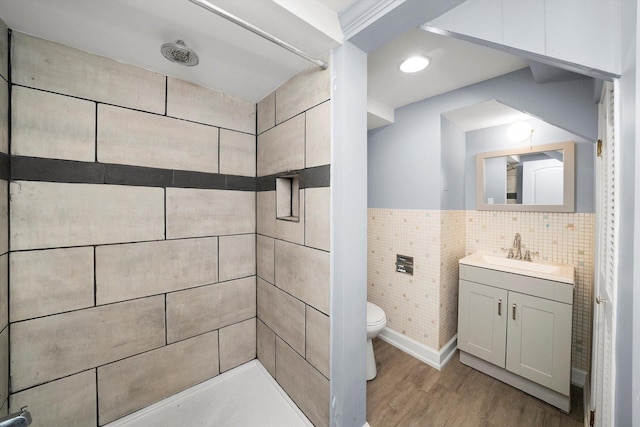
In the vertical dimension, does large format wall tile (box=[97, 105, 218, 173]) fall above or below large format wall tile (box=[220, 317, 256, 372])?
above

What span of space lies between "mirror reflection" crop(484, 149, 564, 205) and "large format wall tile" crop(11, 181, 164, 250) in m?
2.80

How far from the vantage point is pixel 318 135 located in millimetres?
1248

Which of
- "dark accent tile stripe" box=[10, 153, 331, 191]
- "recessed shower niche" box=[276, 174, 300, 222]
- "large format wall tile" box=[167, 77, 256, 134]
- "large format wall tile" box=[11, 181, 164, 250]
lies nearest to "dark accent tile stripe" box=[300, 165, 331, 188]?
"dark accent tile stripe" box=[10, 153, 331, 191]

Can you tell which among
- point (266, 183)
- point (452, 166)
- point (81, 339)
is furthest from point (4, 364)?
point (452, 166)

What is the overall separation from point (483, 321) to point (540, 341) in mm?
340

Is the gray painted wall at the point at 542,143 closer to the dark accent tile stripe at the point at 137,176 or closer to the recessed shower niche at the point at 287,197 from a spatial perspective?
the recessed shower niche at the point at 287,197

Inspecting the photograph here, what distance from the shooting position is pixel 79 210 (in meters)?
1.19

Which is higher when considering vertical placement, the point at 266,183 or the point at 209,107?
the point at 209,107

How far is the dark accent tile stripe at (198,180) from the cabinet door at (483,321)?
214 centimetres

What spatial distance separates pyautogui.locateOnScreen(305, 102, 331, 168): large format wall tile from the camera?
1193 millimetres

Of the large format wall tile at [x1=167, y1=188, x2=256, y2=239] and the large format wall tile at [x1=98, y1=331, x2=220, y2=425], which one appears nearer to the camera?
the large format wall tile at [x1=98, y1=331, x2=220, y2=425]

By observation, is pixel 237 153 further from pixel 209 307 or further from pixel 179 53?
pixel 209 307

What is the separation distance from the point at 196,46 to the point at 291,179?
2.86 feet

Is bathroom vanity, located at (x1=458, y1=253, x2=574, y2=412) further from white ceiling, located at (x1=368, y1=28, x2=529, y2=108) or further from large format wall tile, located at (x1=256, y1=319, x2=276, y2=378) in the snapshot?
large format wall tile, located at (x1=256, y1=319, x2=276, y2=378)
